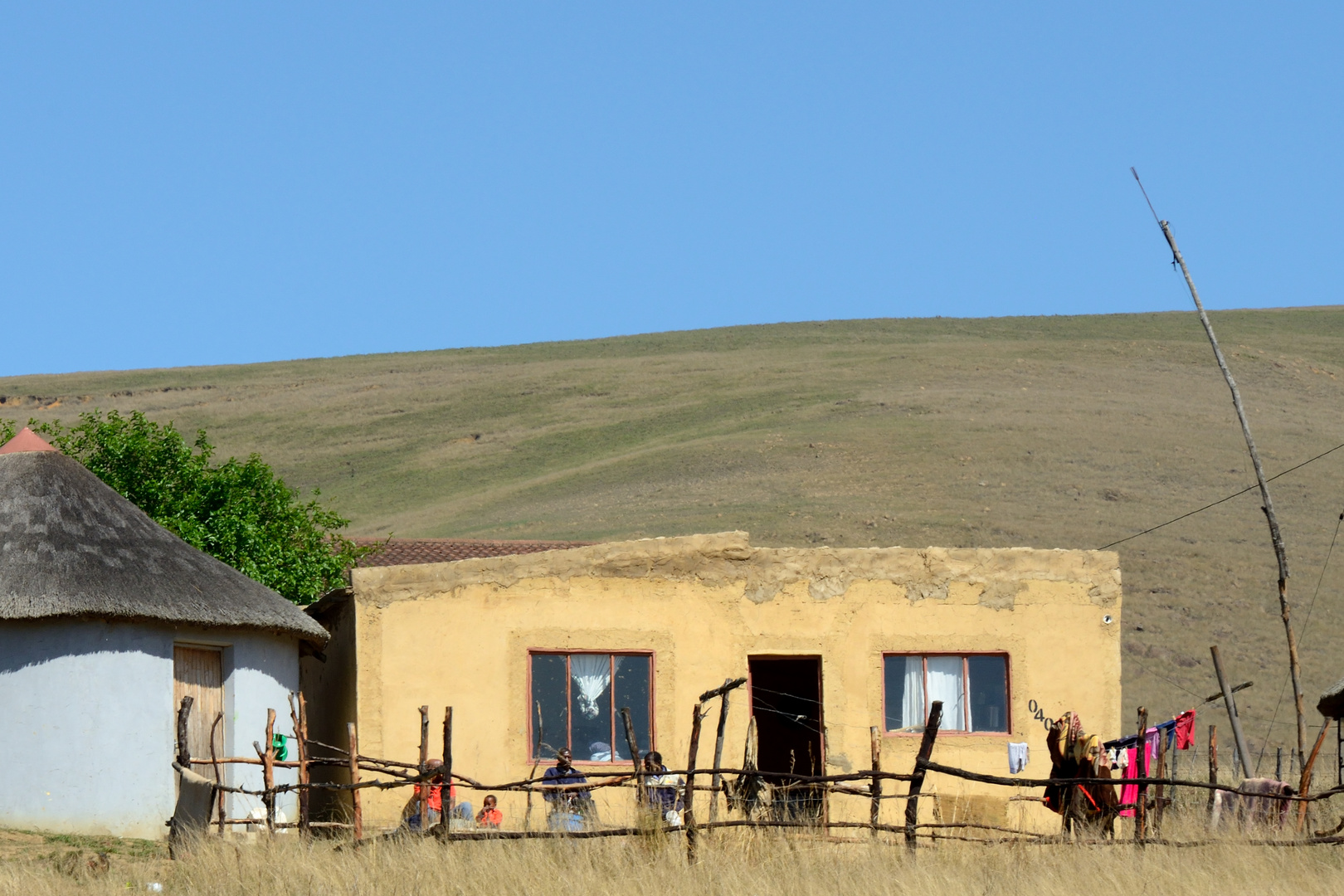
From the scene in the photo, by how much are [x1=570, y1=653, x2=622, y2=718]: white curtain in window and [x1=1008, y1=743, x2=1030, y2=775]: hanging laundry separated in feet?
14.8

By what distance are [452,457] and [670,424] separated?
31.4 ft

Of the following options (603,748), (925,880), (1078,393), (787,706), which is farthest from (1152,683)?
(1078,393)

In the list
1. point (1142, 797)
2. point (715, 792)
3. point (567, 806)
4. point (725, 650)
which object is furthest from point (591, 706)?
point (1142, 797)

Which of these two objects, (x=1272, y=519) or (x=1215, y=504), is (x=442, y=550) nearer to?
(x=1272, y=519)

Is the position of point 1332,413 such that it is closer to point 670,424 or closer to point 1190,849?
point 670,424

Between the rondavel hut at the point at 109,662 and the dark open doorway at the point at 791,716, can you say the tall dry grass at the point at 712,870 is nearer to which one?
the dark open doorway at the point at 791,716

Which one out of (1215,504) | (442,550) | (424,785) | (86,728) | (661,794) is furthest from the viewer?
(1215,504)

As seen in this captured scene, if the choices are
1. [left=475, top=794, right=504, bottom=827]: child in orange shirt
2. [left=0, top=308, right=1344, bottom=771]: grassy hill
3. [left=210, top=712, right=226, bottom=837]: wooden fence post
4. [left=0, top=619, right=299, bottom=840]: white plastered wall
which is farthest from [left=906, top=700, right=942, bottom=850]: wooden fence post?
[left=0, top=308, right=1344, bottom=771]: grassy hill

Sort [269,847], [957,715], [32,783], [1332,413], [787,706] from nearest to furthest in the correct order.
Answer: [269,847] < [32,783] < [957,715] < [787,706] < [1332,413]

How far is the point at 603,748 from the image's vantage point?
1906 cm

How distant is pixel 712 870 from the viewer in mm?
13688

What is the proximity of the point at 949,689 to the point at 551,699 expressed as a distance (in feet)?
14.9

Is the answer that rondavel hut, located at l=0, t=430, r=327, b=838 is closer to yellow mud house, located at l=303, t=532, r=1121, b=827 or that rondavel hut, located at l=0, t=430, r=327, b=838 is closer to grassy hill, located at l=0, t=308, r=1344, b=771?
yellow mud house, located at l=303, t=532, r=1121, b=827

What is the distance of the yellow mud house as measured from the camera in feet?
62.3
